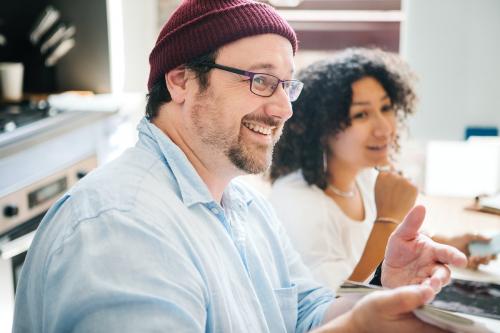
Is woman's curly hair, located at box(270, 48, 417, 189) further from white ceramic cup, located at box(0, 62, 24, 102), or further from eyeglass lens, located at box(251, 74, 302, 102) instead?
white ceramic cup, located at box(0, 62, 24, 102)

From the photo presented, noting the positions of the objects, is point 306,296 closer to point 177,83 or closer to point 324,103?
point 177,83

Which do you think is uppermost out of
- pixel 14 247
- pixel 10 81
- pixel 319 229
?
pixel 10 81

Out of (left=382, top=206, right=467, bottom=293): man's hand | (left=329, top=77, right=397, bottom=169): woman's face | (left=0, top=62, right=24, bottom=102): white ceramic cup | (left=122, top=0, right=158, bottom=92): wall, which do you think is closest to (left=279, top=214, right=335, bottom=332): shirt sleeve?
(left=382, top=206, right=467, bottom=293): man's hand

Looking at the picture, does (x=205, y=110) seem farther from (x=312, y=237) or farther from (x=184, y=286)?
(x=312, y=237)

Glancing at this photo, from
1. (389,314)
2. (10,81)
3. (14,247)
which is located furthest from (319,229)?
(10,81)

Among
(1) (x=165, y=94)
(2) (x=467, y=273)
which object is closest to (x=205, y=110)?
(1) (x=165, y=94)

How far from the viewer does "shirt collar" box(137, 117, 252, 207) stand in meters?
1.00

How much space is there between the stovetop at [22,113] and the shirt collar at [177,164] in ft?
3.34

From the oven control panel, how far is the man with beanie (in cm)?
82

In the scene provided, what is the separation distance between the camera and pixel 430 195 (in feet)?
6.99

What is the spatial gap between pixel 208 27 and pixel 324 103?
2.48 feet

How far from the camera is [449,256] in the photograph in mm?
1044

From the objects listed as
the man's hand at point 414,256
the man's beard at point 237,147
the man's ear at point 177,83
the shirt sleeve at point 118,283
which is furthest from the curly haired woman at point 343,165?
the shirt sleeve at point 118,283

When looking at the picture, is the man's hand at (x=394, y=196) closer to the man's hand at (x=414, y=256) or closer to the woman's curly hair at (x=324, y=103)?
the woman's curly hair at (x=324, y=103)
